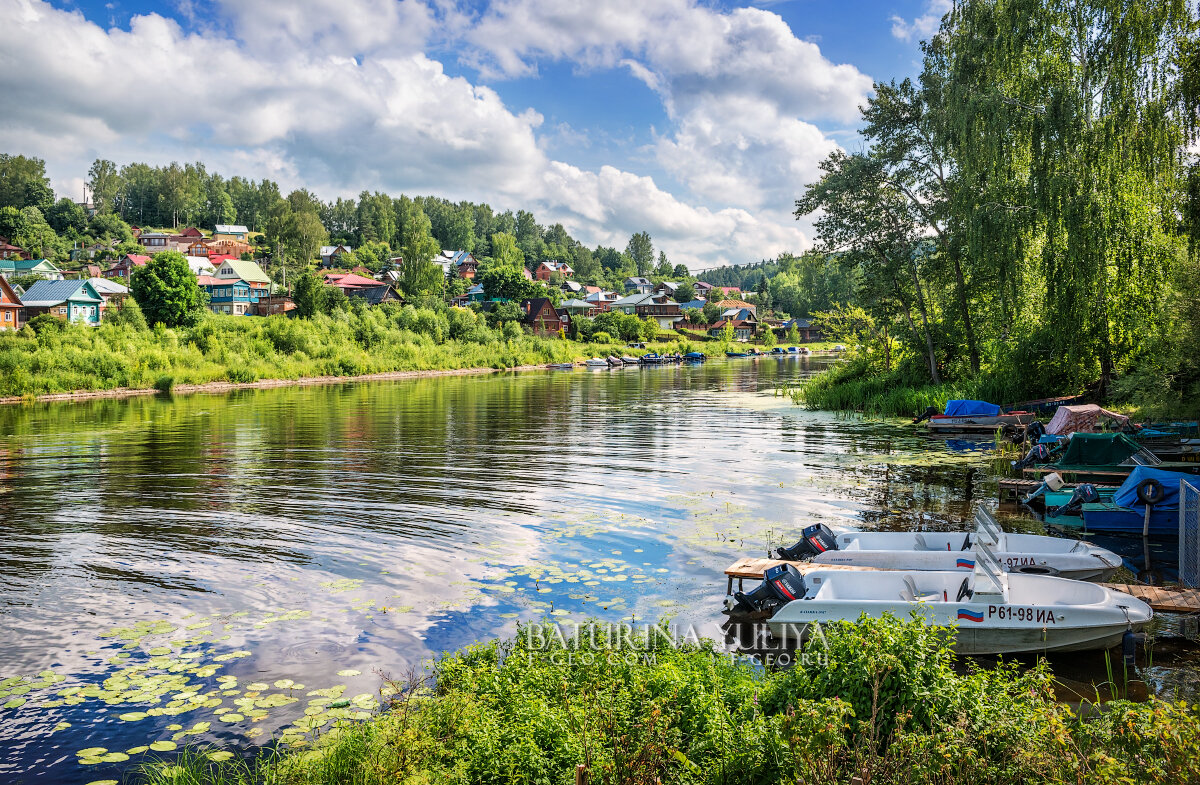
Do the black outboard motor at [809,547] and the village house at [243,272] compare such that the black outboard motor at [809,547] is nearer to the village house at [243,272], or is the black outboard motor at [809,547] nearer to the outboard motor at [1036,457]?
the outboard motor at [1036,457]

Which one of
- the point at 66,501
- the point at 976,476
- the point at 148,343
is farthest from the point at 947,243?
the point at 148,343

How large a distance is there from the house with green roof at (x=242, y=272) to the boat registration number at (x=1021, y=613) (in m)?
111

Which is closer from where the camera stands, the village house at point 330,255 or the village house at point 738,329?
the village house at point 738,329

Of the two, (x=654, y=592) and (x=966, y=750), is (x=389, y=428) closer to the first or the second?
(x=654, y=592)

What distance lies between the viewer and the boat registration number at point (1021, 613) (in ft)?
31.7

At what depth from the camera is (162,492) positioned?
824 inches

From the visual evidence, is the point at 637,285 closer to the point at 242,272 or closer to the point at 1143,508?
the point at 242,272

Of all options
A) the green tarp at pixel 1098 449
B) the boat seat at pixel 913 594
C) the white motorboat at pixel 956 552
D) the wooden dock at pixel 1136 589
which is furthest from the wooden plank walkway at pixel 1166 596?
the green tarp at pixel 1098 449

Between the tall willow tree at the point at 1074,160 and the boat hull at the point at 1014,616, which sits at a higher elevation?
the tall willow tree at the point at 1074,160

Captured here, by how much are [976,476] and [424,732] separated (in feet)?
64.5

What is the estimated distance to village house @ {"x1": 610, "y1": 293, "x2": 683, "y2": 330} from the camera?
461 ft

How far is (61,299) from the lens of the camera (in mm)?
72688

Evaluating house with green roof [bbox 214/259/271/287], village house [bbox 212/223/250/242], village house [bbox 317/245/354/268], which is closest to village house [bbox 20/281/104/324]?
house with green roof [bbox 214/259/271/287]

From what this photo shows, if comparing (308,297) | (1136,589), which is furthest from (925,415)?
(308,297)
